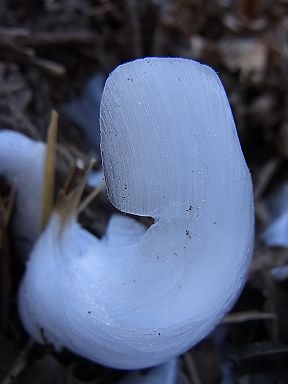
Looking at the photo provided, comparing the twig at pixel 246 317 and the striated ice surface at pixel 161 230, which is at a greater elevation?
the striated ice surface at pixel 161 230

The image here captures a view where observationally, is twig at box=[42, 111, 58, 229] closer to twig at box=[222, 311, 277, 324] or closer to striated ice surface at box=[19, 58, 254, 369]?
striated ice surface at box=[19, 58, 254, 369]

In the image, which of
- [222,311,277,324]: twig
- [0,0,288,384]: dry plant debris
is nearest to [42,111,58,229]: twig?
[0,0,288,384]: dry plant debris

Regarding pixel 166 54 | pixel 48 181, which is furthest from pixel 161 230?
pixel 166 54

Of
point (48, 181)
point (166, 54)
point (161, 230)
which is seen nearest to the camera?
point (161, 230)

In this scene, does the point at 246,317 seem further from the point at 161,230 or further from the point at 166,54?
the point at 166,54

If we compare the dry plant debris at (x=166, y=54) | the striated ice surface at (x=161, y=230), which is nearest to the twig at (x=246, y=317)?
the dry plant debris at (x=166, y=54)

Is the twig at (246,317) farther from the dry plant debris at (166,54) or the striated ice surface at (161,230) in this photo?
the striated ice surface at (161,230)

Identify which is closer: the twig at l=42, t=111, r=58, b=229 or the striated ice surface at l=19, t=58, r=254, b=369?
the striated ice surface at l=19, t=58, r=254, b=369

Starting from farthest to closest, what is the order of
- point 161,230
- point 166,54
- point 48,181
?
point 166,54, point 48,181, point 161,230

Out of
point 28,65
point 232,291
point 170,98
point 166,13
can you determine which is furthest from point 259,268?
point 166,13
